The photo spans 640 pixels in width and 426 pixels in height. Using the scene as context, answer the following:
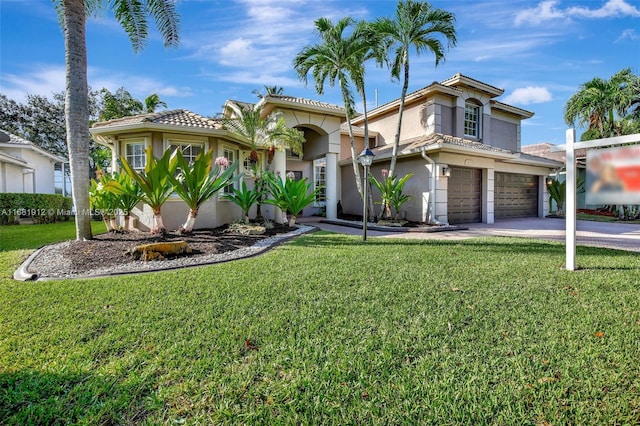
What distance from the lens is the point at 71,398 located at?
221cm

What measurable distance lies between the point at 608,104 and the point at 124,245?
21580 mm

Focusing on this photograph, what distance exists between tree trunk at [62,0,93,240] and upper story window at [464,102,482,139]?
1562 centimetres

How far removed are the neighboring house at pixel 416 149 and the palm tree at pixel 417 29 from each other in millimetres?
2254

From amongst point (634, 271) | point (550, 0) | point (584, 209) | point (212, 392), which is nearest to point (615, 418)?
point (212, 392)

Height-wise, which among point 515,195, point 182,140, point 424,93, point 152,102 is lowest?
point 515,195

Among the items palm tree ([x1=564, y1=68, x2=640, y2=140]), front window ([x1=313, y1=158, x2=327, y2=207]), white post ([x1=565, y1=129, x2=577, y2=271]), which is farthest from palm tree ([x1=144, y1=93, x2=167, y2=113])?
palm tree ([x1=564, y1=68, x2=640, y2=140])

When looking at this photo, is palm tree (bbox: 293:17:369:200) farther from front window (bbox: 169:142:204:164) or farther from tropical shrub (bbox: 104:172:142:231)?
tropical shrub (bbox: 104:172:142:231)

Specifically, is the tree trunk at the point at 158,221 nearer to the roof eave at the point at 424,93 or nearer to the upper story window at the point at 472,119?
the roof eave at the point at 424,93

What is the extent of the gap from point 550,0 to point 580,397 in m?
10.8

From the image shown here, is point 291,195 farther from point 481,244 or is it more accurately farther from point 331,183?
point 481,244

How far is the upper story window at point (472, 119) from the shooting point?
15720mm

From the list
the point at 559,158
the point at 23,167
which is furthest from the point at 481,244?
the point at 23,167

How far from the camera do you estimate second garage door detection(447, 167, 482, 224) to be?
1360cm

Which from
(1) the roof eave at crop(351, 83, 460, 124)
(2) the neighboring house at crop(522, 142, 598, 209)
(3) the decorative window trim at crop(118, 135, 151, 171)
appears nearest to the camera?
(3) the decorative window trim at crop(118, 135, 151, 171)
